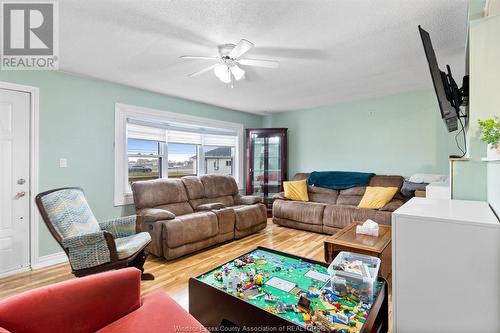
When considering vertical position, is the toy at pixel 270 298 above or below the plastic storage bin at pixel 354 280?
below

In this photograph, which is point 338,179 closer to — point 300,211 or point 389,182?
point 389,182

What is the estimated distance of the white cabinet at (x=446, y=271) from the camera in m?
1.10

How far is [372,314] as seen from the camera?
113 cm

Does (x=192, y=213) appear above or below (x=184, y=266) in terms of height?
above

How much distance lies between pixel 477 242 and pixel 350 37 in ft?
6.07

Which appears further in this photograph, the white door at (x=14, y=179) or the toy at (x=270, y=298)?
the white door at (x=14, y=179)

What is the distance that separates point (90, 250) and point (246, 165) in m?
3.69

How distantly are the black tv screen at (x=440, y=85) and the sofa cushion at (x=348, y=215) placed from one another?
187cm

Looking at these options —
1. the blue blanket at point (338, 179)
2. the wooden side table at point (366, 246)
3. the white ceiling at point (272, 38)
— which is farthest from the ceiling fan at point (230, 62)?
the blue blanket at point (338, 179)

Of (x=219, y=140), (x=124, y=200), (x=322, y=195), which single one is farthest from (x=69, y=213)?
(x=322, y=195)

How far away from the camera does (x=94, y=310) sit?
3.86 ft

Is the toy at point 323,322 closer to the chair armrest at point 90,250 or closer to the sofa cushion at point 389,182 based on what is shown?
the chair armrest at point 90,250

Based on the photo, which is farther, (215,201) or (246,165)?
(246,165)

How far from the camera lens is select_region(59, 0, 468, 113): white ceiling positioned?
175 centimetres
